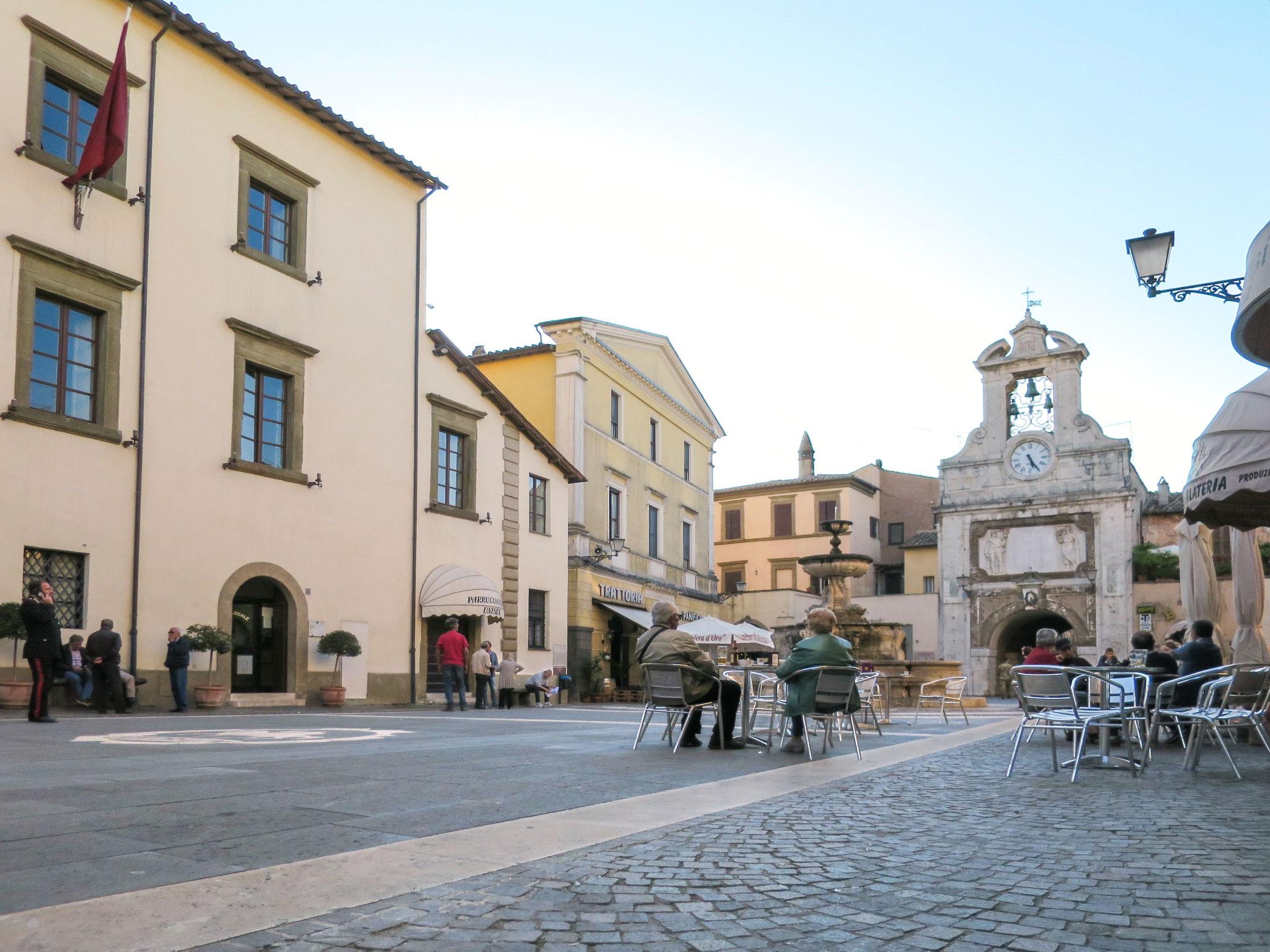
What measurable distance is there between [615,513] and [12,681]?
68.8 feet

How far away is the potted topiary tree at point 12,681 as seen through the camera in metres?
13.8

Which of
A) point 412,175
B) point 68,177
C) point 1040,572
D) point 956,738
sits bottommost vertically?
point 956,738

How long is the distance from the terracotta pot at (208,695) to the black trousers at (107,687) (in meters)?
1.53

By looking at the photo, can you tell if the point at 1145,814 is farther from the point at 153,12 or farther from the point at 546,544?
the point at 546,544

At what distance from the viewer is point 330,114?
2133 cm

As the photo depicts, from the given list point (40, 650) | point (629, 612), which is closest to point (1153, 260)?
point (40, 650)

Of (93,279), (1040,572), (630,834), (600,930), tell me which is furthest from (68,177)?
(1040,572)

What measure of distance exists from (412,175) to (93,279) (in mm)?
8951

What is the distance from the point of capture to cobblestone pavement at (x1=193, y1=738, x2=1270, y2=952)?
3191mm

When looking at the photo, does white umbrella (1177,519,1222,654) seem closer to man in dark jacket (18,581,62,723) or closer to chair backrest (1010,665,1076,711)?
chair backrest (1010,665,1076,711)

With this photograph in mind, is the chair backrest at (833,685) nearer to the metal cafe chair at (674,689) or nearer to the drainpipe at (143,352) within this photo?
the metal cafe chair at (674,689)

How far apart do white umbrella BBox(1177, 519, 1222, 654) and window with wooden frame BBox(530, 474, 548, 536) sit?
15800 millimetres

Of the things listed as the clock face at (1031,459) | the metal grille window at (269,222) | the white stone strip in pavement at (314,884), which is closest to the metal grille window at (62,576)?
the metal grille window at (269,222)

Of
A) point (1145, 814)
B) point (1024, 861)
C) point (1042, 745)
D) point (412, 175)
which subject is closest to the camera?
point (1024, 861)
